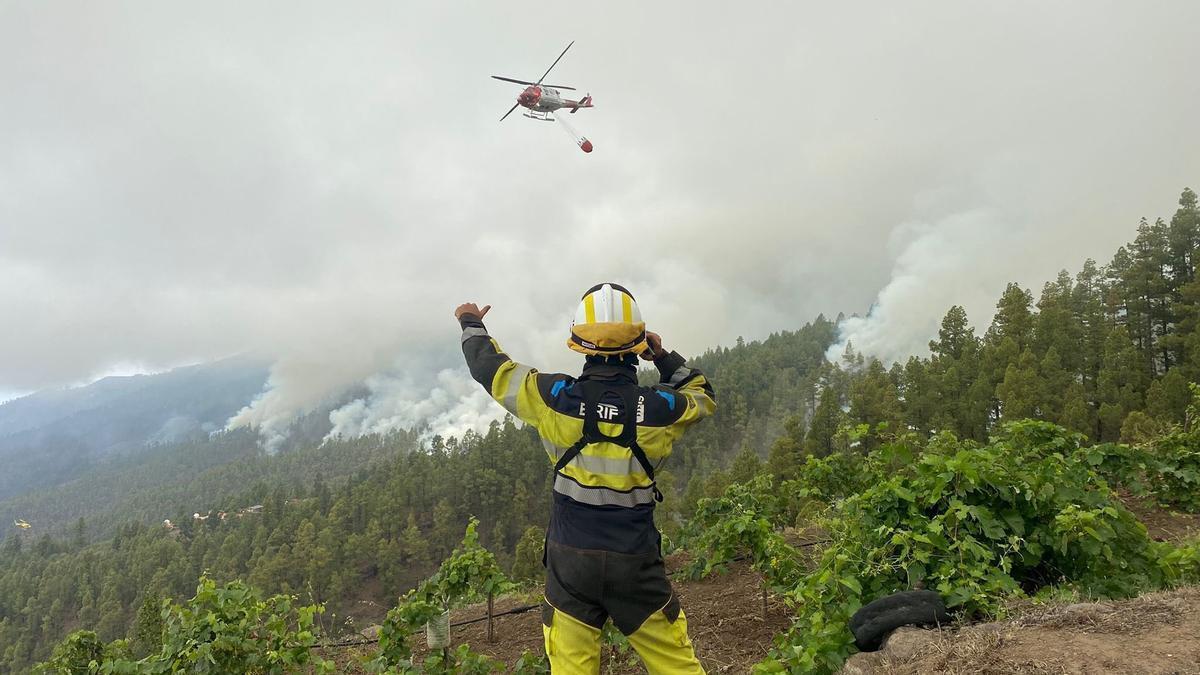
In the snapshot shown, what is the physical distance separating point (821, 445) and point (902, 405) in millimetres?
6049

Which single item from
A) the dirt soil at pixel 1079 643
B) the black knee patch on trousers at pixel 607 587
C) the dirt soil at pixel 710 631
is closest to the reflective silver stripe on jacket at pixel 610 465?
the black knee patch on trousers at pixel 607 587

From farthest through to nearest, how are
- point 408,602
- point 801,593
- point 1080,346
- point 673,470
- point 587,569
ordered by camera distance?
point 673,470 → point 1080,346 → point 408,602 → point 801,593 → point 587,569

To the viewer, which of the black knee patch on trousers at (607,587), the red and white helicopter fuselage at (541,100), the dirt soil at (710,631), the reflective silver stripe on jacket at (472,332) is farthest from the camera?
the red and white helicopter fuselage at (541,100)

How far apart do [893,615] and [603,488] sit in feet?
6.95

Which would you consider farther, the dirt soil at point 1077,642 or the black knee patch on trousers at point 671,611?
the black knee patch on trousers at point 671,611

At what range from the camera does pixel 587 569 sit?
3227mm

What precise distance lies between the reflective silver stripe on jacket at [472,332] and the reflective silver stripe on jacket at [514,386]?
45cm

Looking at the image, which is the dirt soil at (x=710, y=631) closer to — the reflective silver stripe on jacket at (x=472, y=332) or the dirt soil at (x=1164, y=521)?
the reflective silver stripe on jacket at (x=472, y=332)

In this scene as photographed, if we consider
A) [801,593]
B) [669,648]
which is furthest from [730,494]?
[669,648]

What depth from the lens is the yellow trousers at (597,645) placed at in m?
3.28

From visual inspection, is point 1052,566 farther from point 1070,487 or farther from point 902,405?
point 902,405

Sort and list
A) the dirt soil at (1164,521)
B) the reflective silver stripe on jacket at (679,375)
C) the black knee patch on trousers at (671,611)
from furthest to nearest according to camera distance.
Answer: the dirt soil at (1164,521)
the reflective silver stripe on jacket at (679,375)
the black knee patch on trousers at (671,611)

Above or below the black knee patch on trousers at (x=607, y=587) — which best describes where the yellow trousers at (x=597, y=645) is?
below

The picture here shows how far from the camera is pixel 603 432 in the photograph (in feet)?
10.6
